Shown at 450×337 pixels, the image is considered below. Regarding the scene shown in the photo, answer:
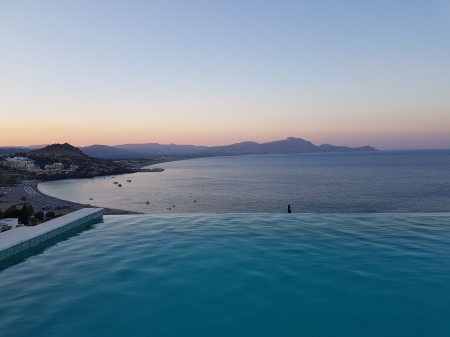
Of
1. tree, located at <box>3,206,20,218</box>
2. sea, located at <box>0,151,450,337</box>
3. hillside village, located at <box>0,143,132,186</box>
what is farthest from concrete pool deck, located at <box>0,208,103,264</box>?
hillside village, located at <box>0,143,132,186</box>

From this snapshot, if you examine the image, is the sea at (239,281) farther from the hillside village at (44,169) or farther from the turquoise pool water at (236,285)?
the hillside village at (44,169)

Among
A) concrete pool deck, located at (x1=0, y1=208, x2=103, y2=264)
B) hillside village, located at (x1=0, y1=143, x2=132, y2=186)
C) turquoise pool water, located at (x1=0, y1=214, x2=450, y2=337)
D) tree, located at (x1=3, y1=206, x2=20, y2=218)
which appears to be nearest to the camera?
turquoise pool water, located at (x1=0, y1=214, x2=450, y2=337)

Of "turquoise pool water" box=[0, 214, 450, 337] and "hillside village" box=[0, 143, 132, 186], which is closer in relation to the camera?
"turquoise pool water" box=[0, 214, 450, 337]

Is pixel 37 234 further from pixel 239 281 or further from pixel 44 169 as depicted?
pixel 44 169

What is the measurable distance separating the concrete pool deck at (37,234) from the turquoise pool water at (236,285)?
0.70 meters

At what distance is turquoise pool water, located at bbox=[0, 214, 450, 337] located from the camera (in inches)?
239

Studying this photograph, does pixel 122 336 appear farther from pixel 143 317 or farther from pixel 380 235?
pixel 380 235

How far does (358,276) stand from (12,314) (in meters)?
8.52

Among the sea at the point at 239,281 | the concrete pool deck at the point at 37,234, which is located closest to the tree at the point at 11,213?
the concrete pool deck at the point at 37,234

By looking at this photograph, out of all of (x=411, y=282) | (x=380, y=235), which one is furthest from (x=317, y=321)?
(x=380, y=235)

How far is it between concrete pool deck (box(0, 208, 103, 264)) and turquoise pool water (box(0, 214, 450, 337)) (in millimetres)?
699

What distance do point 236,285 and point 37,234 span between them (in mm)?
8382

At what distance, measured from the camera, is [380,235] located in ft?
39.6

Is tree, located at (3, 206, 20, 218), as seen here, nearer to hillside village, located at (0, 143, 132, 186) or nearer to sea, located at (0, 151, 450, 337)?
sea, located at (0, 151, 450, 337)
